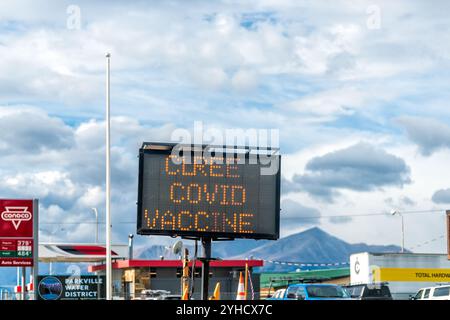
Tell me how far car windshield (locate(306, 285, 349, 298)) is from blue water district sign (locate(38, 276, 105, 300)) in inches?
701

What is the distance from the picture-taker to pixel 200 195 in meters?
24.8

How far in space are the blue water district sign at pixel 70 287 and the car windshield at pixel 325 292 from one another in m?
17.8

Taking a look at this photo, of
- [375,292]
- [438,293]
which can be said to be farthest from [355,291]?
[438,293]

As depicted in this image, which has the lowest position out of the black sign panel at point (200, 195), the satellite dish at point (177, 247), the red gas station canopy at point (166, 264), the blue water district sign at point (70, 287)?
the blue water district sign at point (70, 287)

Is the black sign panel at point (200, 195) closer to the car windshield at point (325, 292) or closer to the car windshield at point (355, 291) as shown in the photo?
the car windshield at point (325, 292)

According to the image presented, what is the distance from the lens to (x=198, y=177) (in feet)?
81.5

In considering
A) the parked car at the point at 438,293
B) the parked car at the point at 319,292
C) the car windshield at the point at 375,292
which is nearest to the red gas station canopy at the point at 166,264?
the car windshield at the point at 375,292

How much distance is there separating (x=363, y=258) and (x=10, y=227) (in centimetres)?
3470

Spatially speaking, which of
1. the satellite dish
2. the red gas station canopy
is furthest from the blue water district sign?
the red gas station canopy

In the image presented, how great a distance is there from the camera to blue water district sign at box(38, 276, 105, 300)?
1656 inches

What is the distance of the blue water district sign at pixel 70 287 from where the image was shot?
1656 inches

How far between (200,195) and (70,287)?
21199 mm
